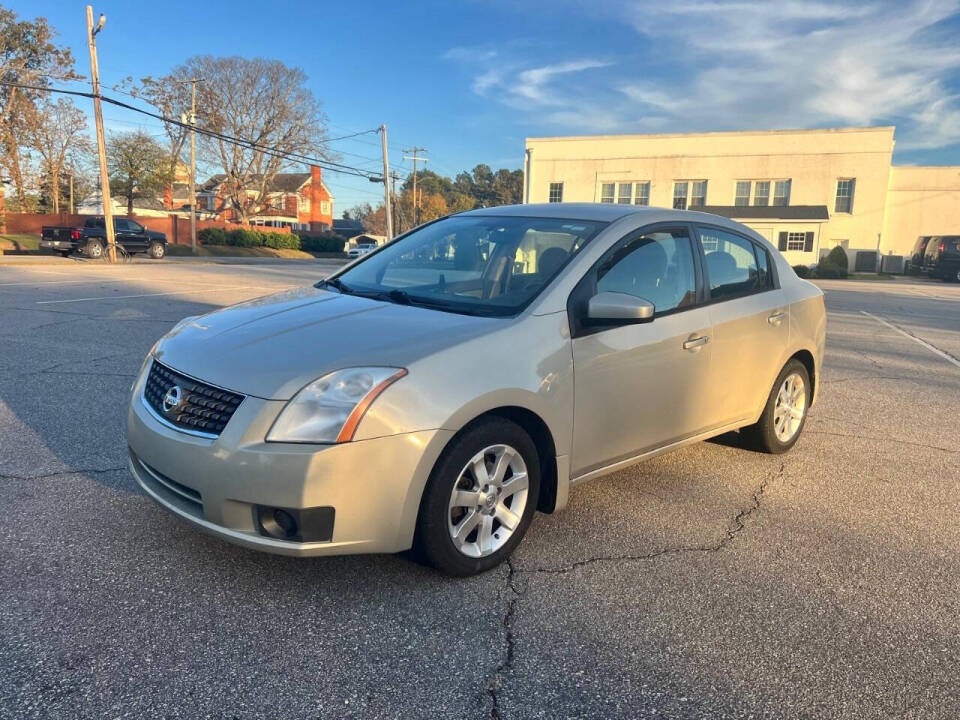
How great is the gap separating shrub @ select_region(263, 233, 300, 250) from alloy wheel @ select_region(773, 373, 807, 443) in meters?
47.0

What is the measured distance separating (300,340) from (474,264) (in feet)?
4.16

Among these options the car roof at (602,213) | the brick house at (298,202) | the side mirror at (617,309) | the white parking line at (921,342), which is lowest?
the white parking line at (921,342)

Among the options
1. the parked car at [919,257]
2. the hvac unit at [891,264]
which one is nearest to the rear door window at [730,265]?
the parked car at [919,257]

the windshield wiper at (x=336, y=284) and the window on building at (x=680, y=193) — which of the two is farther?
the window on building at (x=680, y=193)

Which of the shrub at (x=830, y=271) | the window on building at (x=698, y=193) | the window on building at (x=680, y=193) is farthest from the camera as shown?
the window on building at (x=680, y=193)

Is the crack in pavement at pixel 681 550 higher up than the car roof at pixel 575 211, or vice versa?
the car roof at pixel 575 211

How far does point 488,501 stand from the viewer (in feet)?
9.84

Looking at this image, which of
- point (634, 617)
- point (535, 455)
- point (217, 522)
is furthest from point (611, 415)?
point (217, 522)

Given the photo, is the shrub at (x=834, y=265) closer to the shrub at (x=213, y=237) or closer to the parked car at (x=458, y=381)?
the shrub at (x=213, y=237)

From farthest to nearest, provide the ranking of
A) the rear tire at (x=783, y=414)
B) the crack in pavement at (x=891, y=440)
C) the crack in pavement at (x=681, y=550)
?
the crack in pavement at (x=891, y=440) < the rear tire at (x=783, y=414) < the crack in pavement at (x=681, y=550)

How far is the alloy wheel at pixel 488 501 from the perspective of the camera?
2.92 meters

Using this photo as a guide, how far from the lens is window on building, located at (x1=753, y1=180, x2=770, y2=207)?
151ft

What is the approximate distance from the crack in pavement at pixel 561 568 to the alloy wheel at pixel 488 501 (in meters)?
0.20

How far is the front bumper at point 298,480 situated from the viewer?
254 cm
